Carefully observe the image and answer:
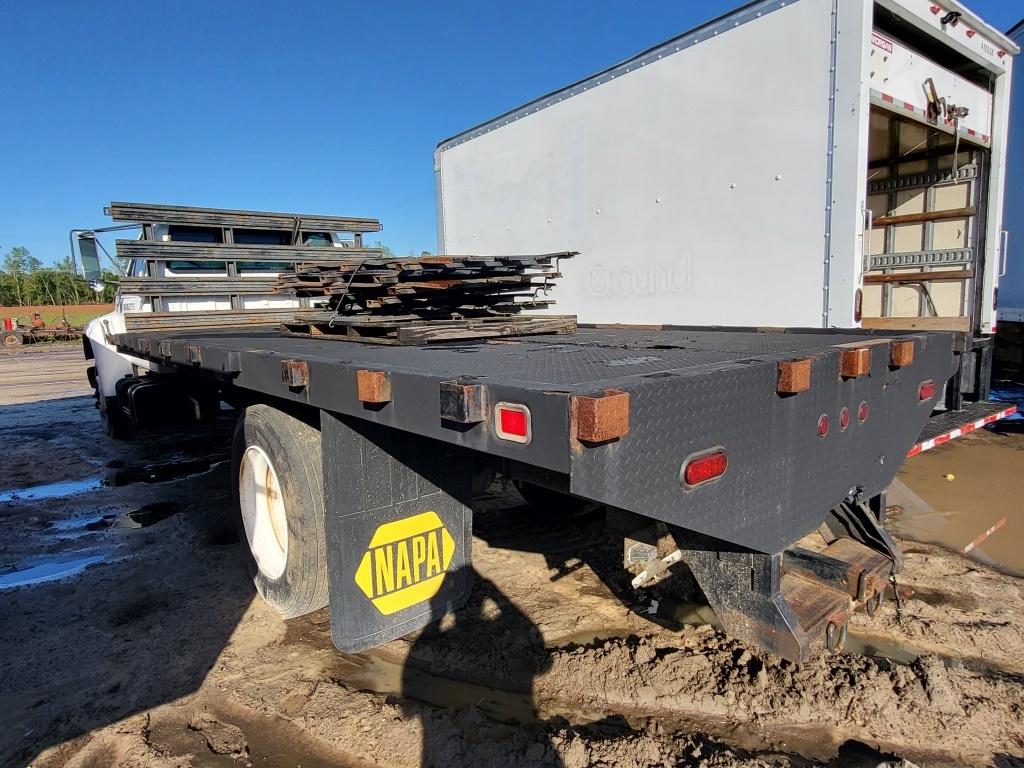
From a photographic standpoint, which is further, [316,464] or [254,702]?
[316,464]

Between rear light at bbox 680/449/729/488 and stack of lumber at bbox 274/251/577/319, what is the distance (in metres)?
2.05

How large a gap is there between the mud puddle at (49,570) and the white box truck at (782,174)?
13.4 ft

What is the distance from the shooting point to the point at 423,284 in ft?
10.9

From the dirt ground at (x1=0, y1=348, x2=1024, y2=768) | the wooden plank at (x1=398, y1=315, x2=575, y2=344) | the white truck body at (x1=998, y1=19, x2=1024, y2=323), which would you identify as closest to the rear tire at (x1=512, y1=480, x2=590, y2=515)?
the dirt ground at (x1=0, y1=348, x2=1024, y2=768)

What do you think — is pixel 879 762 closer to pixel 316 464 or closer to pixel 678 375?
pixel 678 375

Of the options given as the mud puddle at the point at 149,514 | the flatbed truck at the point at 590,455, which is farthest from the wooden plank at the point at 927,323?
the mud puddle at the point at 149,514

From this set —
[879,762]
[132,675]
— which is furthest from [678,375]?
[132,675]

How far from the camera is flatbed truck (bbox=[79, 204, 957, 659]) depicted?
1.50 m

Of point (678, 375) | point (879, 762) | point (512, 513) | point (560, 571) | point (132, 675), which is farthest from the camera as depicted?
point (512, 513)

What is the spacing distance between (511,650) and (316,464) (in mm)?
1204

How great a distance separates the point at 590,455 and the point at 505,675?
167 centimetres

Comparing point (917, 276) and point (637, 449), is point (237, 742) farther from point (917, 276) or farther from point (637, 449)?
point (917, 276)

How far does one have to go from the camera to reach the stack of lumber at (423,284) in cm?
337

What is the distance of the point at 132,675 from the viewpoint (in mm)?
2727
